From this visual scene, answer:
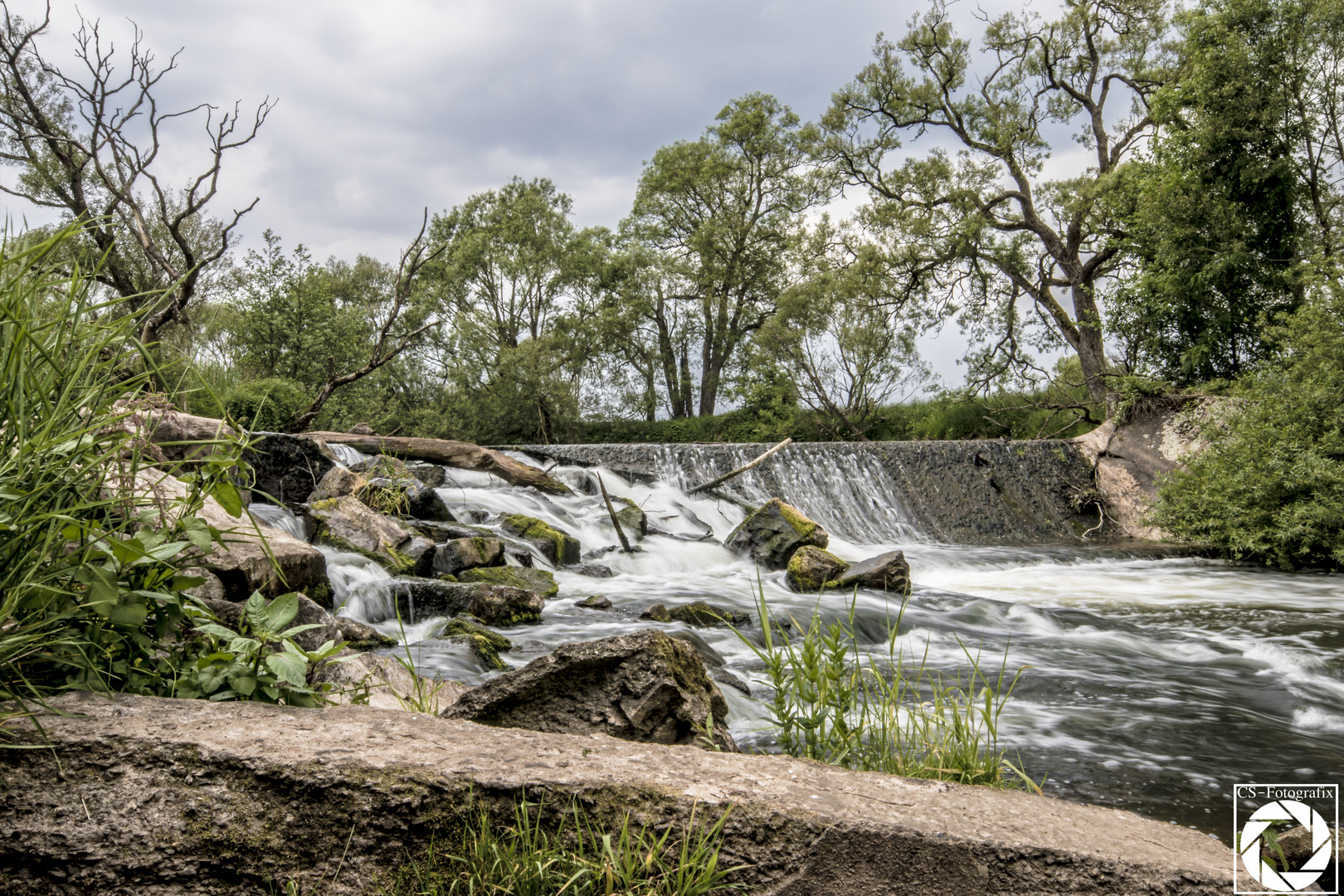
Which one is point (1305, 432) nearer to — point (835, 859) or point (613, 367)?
point (835, 859)

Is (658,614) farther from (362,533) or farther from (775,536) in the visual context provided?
(775,536)

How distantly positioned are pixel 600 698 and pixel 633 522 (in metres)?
7.43

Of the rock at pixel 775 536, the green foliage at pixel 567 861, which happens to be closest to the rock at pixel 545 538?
the rock at pixel 775 536

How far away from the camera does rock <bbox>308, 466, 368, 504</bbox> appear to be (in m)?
8.27

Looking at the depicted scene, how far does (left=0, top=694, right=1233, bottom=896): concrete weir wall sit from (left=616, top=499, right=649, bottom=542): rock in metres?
8.17

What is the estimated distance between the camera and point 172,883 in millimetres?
1453

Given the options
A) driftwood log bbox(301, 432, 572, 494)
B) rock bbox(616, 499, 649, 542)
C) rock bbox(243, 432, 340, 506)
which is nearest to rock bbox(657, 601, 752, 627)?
rock bbox(616, 499, 649, 542)

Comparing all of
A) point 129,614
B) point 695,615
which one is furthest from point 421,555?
point 129,614

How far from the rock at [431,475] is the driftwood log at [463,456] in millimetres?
791

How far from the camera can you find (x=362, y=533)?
6871mm

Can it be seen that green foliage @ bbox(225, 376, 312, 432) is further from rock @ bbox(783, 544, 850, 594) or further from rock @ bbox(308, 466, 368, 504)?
rock @ bbox(783, 544, 850, 594)

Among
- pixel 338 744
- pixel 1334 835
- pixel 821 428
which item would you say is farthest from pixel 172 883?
pixel 821 428

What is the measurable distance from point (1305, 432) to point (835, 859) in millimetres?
10757

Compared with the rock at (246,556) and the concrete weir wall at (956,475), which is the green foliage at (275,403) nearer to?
the concrete weir wall at (956,475)
